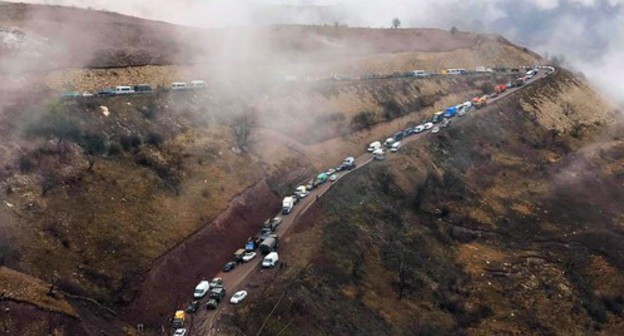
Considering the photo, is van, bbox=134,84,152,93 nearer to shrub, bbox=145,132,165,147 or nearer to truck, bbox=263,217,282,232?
shrub, bbox=145,132,165,147

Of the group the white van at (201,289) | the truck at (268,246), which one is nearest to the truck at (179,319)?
the white van at (201,289)

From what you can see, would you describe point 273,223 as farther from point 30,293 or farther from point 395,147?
point 395,147

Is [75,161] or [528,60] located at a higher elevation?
[528,60]

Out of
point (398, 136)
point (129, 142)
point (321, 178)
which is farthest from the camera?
point (398, 136)

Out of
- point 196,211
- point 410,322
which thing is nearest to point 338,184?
point 196,211

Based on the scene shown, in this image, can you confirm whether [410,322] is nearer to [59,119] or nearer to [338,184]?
[338,184]

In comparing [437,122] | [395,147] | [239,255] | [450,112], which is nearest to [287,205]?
[239,255]

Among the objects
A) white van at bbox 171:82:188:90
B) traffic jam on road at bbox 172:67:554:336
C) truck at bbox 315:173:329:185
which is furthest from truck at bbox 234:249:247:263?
white van at bbox 171:82:188:90
